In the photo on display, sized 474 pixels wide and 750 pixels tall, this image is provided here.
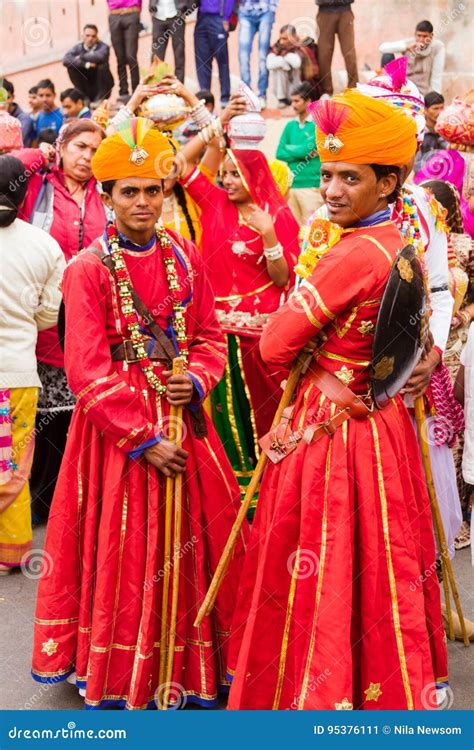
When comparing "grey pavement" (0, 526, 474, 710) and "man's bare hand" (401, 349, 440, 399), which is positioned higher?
"man's bare hand" (401, 349, 440, 399)

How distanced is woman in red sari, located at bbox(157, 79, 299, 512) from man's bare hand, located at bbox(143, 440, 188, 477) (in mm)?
2209

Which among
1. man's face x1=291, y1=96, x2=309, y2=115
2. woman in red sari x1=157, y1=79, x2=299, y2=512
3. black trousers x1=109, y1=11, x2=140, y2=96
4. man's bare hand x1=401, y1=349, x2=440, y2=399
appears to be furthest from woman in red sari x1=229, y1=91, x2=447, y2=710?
black trousers x1=109, y1=11, x2=140, y2=96

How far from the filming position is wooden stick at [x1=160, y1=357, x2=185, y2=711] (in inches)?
152

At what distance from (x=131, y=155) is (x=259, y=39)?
885cm

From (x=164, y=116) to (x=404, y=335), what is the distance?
124 inches

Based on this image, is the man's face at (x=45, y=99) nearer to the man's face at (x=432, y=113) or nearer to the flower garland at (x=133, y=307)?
the man's face at (x=432, y=113)

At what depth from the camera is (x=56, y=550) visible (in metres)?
3.99

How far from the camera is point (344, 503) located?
327 centimetres

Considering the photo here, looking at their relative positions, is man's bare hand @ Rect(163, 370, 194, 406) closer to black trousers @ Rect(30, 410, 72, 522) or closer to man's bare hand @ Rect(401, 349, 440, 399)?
man's bare hand @ Rect(401, 349, 440, 399)

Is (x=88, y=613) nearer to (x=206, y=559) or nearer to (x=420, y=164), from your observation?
(x=206, y=559)

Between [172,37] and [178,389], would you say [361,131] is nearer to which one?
[178,389]

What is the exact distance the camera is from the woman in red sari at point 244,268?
600 cm

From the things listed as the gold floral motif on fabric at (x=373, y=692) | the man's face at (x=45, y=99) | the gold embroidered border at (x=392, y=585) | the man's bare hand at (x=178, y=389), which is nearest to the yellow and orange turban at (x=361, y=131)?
the gold embroidered border at (x=392, y=585)

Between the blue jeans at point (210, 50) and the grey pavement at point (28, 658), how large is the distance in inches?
325
